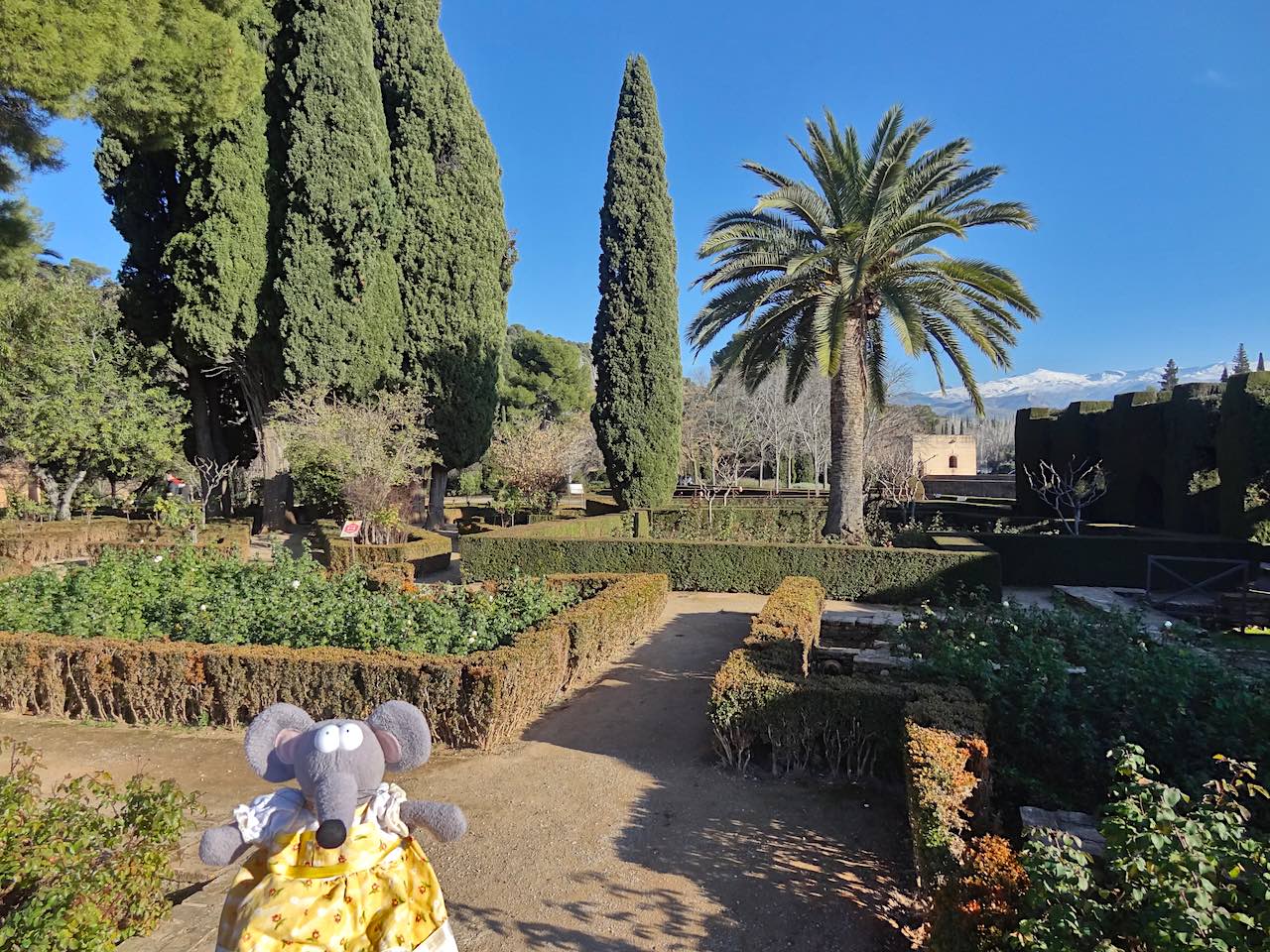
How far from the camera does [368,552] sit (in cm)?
1323

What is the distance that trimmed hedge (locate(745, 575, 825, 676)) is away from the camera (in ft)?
21.0

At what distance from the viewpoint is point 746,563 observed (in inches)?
482

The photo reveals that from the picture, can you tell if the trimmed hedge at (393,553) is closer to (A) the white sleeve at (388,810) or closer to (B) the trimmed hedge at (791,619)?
(B) the trimmed hedge at (791,619)

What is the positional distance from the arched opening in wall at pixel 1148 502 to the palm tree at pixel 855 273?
843 centimetres

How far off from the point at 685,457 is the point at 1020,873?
34.0 metres

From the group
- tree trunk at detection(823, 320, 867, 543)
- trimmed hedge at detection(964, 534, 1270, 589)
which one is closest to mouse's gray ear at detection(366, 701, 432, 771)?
tree trunk at detection(823, 320, 867, 543)

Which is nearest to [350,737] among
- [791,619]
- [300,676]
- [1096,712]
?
[300,676]

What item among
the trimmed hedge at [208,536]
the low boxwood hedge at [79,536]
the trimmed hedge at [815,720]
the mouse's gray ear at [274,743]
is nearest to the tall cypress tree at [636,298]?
the trimmed hedge at [208,536]

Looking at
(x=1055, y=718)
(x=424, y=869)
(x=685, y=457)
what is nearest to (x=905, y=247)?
(x=1055, y=718)

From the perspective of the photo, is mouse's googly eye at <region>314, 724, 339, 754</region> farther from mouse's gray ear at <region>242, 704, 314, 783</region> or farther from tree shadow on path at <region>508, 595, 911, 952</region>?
tree shadow on path at <region>508, 595, 911, 952</region>

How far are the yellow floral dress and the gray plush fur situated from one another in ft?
0.22

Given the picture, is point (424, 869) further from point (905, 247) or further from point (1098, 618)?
point (905, 247)

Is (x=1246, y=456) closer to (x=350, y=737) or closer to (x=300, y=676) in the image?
(x=300, y=676)

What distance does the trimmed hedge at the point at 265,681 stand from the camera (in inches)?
209
